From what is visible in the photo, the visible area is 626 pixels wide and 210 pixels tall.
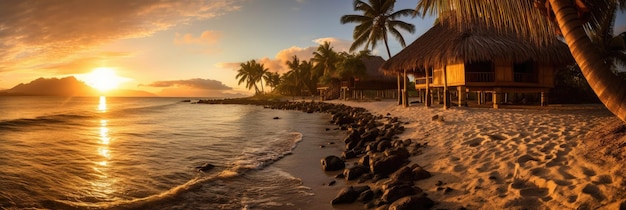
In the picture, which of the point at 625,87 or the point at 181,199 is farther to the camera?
the point at 181,199

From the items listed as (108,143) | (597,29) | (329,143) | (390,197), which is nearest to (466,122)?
(329,143)

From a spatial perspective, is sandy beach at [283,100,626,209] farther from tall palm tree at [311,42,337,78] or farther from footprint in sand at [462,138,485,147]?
tall palm tree at [311,42,337,78]

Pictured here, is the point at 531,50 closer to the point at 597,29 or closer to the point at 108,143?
the point at 597,29

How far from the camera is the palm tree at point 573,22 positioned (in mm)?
3508

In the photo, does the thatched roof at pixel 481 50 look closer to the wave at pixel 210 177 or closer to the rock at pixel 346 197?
the wave at pixel 210 177

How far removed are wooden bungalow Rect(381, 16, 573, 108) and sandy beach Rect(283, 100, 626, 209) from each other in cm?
681

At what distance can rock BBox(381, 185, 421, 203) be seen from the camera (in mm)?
5586

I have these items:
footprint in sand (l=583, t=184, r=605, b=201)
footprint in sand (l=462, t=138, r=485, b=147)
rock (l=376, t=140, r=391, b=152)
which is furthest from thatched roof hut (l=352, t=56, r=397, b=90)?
footprint in sand (l=583, t=184, r=605, b=201)

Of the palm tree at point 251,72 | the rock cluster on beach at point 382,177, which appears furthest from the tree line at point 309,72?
the rock cluster on beach at point 382,177

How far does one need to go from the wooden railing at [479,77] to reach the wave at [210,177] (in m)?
9.72

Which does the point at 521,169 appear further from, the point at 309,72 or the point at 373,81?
the point at 309,72

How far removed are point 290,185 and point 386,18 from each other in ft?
90.2

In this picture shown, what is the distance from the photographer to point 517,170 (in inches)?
229

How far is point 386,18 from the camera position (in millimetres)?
32000
